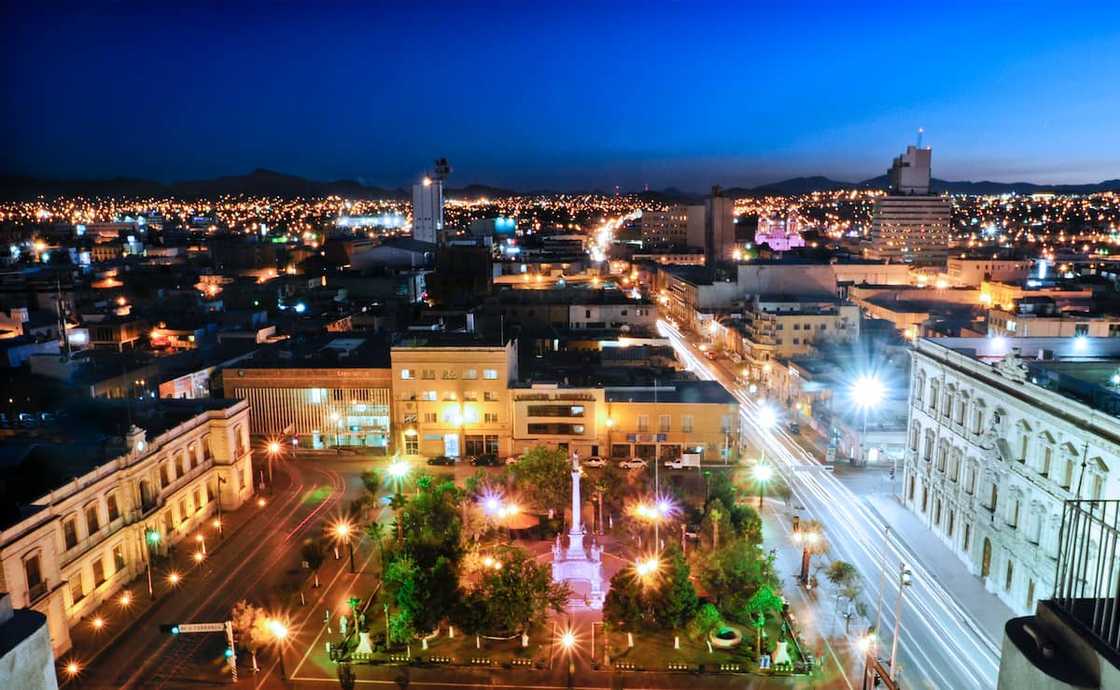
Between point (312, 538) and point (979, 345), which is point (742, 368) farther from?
point (312, 538)

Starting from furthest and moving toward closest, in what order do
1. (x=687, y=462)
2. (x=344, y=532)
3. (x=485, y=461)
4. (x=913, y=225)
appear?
(x=913, y=225) → (x=485, y=461) → (x=687, y=462) → (x=344, y=532)

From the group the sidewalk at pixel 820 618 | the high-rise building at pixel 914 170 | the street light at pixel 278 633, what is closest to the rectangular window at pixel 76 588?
the street light at pixel 278 633

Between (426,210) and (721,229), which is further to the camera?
(426,210)

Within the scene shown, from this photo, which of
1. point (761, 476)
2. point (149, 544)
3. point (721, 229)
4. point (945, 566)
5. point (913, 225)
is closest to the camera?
point (945, 566)

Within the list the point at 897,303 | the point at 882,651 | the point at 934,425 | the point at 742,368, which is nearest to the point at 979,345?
the point at 934,425

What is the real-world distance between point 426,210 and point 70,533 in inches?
4838

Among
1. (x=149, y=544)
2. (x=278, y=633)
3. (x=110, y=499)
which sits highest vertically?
(x=110, y=499)

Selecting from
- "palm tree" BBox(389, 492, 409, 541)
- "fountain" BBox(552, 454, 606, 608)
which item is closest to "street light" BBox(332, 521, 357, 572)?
"palm tree" BBox(389, 492, 409, 541)

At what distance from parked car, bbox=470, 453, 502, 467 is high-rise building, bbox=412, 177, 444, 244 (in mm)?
102617

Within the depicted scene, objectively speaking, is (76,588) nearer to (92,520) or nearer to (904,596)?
(92,520)

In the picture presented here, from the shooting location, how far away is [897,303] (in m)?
79.8

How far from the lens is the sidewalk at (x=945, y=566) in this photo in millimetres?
27422

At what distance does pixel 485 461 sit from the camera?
151 feet

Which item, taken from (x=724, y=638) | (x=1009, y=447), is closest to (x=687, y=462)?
(x=1009, y=447)
